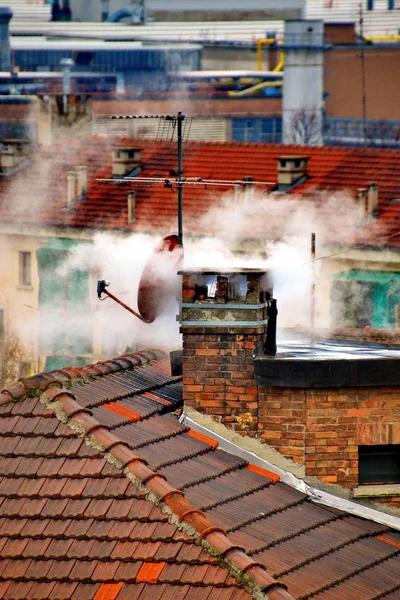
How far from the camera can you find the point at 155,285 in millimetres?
15414

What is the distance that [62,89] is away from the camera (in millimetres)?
71125

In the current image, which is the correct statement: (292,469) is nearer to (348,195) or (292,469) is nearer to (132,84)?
(348,195)

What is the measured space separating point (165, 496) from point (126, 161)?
28.6m

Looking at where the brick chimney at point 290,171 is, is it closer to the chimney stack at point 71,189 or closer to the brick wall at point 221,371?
the chimney stack at point 71,189

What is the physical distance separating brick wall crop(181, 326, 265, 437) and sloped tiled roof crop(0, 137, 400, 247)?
20788 millimetres

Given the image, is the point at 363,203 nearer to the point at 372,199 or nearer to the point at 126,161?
the point at 372,199

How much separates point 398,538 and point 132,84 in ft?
202

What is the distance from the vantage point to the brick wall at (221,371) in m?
13.3

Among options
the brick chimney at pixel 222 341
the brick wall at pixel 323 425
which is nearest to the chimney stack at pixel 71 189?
the brick chimney at pixel 222 341

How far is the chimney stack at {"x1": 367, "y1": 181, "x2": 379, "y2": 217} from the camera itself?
35.0 m

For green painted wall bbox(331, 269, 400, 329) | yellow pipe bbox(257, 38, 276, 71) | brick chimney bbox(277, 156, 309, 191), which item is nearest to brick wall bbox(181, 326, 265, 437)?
green painted wall bbox(331, 269, 400, 329)

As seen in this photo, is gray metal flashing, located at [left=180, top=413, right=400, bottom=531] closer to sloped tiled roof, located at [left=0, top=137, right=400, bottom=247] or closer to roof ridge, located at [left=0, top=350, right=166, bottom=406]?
roof ridge, located at [left=0, top=350, right=166, bottom=406]

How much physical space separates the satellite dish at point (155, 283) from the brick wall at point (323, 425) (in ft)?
7.56

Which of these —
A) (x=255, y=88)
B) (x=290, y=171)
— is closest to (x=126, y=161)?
(x=290, y=171)
